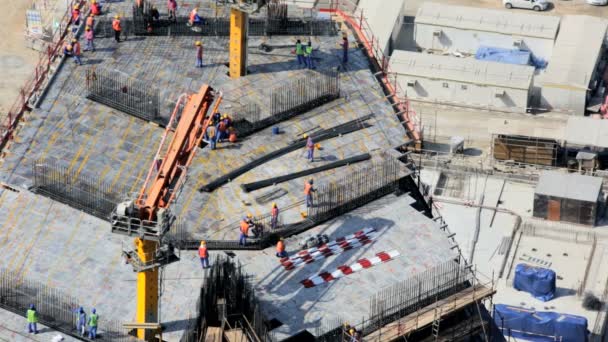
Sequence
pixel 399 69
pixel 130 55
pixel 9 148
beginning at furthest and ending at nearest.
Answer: pixel 399 69 → pixel 130 55 → pixel 9 148

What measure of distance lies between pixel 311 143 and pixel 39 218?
20874 mm

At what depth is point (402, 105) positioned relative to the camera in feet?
498

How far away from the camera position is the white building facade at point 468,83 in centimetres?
17475

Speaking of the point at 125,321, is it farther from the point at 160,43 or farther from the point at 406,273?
the point at 160,43

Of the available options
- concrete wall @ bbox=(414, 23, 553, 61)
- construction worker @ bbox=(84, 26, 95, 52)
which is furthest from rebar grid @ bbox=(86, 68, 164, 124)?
concrete wall @ bbox=(414, 23, 553, 61)

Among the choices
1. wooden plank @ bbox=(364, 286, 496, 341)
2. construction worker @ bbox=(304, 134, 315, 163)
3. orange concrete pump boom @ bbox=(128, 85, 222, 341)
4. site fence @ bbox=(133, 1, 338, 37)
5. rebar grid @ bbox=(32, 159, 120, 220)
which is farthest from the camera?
site fence @ bbox=(133, 1, 338, 37)

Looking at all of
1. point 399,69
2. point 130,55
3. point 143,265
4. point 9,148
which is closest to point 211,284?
point 143,265

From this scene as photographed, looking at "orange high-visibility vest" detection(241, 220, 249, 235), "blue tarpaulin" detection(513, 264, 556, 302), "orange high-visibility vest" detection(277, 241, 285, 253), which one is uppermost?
"orange high-visibility vest" detection(241, 220, 249, 235)

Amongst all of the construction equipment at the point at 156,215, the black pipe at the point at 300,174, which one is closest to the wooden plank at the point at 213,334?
the construction equipment at the point at 156,215

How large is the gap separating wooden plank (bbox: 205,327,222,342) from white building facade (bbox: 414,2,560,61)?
253 feet

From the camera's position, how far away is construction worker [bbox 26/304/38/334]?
116m

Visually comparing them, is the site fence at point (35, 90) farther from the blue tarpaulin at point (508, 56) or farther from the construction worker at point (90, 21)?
the blue tarpaulin at point (508, 56)

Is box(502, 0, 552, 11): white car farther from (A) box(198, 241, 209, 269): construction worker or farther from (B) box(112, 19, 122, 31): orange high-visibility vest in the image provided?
(A) box(198, 241, 209, 269): construction worker

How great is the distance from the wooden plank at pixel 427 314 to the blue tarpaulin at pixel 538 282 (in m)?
20.1
